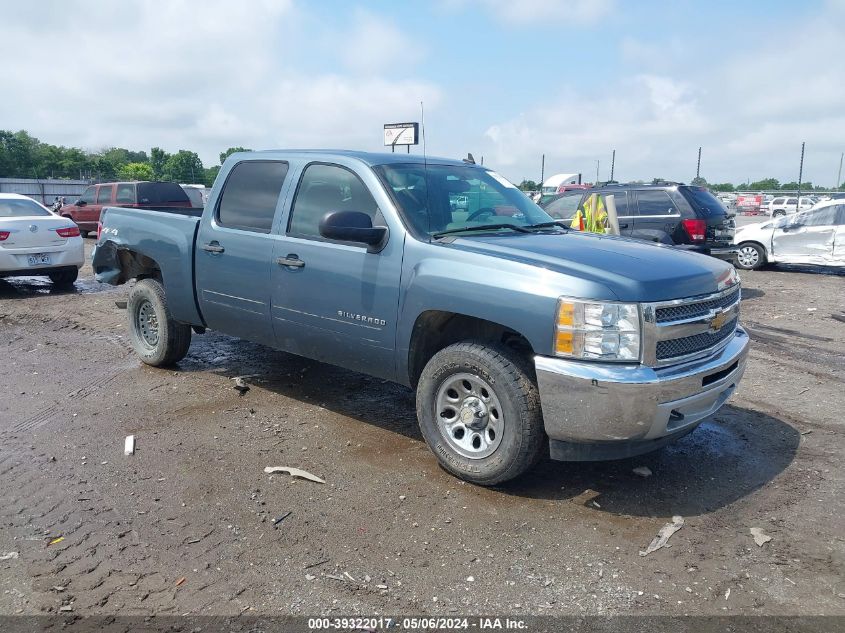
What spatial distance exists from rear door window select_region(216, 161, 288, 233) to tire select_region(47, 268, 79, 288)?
24.3 ft

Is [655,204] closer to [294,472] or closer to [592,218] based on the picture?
[592,218]

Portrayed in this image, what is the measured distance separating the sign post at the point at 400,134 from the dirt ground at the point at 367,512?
105 inches

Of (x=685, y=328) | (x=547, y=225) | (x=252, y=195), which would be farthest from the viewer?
(x=252, y=195)

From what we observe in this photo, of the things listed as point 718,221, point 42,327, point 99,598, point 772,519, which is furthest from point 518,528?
point 718,221

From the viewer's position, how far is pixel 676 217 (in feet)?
36.5

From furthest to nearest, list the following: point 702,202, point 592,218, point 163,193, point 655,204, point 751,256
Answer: point 163,193, point 751,256, point 655,204, point 702,202, point 592,218

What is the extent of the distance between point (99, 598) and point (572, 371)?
2470mm

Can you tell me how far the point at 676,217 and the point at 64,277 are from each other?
1039cm

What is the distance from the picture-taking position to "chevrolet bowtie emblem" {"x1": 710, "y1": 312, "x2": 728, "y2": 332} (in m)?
4.01

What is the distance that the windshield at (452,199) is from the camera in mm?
4590

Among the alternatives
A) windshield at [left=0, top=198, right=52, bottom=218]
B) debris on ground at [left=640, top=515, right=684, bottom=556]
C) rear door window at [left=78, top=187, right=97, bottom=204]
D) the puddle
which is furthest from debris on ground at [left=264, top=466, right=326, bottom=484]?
rear door window at [left=78, top=187, right=97, bottom=204]

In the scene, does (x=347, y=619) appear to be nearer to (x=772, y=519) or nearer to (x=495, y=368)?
(x=495, y=368)

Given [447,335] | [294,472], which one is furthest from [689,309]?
[294,472]

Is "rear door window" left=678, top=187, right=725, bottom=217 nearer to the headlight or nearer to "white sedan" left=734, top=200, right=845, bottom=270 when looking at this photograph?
"white sedan" left=734, top=200, right=845, bottom=270
